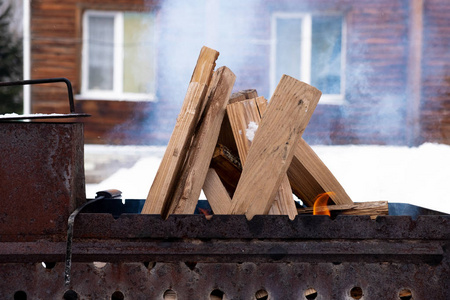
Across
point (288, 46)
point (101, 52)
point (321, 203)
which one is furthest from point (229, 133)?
point (101, 52)

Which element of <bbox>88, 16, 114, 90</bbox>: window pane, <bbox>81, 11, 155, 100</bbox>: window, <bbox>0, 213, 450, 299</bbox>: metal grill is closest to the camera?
<bbox>0, 213, 450, 299</bbox>: metal grill

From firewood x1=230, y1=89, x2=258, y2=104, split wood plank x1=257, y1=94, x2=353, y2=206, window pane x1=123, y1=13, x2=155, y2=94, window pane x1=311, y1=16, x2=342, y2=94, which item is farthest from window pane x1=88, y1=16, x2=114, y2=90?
split wood plank x1=257, y1=94, x2=353, y2=206

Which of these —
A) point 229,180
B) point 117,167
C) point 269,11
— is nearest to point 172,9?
point 269,11

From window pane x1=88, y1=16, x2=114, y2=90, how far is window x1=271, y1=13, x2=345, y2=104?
3175 mm

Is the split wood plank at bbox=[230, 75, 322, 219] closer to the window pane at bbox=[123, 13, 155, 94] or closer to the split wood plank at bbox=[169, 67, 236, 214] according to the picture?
the split wood plank at bbox=[169, 67, 236, 214]

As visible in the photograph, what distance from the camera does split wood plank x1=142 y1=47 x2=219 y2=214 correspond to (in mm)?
2209

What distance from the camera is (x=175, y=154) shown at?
87.4 inches

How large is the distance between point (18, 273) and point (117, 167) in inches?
249

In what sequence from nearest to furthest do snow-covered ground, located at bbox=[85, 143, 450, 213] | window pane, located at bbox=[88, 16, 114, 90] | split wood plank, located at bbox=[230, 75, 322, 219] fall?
1. split wood plank, located at bbox=[230, 75, 322, 219]
2. snow-covered ground, located at bbox=[85, 143, 450, 213]
3. window pane, located at bbox=[88, 16, 114, 90]

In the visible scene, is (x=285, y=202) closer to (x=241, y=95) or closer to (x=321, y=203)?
(x=321, y=203)

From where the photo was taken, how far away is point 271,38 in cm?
853

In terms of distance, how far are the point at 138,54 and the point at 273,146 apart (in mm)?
7328

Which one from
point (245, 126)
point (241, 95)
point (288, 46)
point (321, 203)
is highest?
point (288, 46)

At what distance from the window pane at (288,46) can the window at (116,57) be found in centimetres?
235
